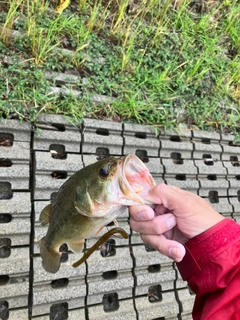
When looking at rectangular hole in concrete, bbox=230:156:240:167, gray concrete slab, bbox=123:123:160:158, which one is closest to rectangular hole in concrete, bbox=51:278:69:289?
gray concrete slab, bbox=123:123:160:158

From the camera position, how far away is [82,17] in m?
3.03

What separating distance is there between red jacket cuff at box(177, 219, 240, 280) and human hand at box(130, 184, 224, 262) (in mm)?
31

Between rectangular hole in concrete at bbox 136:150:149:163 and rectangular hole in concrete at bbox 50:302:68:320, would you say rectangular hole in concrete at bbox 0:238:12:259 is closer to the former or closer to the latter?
rectangular hole in concrete at bbox 50:302:68:320

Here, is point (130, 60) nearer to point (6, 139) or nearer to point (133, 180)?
point (6, 139)

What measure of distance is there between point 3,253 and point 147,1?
8.83ft

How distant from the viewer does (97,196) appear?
149cm

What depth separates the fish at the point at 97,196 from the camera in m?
Answer: 1.44

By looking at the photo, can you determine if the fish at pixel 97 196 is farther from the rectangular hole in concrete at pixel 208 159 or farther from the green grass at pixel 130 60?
the rectangular hole in concrete at pixel 208 159

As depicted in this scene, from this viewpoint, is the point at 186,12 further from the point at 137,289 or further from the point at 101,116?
the point at 137,289

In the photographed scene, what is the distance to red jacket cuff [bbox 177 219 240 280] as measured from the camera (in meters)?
1.70

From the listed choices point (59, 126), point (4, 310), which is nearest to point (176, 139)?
point (59, 126)

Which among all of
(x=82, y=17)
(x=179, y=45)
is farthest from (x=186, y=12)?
(x=82, y=17)

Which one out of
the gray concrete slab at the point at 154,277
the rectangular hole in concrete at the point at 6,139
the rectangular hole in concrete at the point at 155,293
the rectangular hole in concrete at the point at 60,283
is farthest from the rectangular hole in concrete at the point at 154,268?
the rectangular hole in concrete at the point at 6,139

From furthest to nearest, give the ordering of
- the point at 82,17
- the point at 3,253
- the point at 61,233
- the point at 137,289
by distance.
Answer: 1. the point at 82,17
2. the point at 137,289
3. the point at 3,253
4. the point at 61,233
